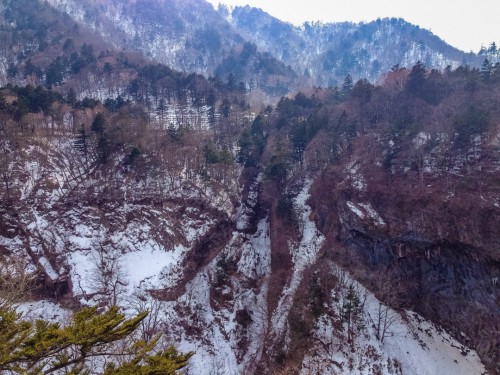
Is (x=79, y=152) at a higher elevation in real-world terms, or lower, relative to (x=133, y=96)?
lower

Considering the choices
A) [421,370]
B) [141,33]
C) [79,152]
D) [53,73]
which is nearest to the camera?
[421,370]

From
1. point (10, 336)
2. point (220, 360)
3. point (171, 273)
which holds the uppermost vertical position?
point (10, 336)

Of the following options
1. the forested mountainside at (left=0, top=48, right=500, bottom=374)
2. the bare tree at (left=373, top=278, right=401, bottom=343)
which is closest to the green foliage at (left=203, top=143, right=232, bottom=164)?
the forested mountainside at (left=0, top=48, right=500, bottom=374)

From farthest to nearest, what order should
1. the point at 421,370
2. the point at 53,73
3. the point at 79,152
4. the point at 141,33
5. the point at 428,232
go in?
the point at 141,33 < the point at 53,73 < the point at 79,152 < the point at 428,232 < the point at 421,370

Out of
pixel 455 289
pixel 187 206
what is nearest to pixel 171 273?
pixel 187 206

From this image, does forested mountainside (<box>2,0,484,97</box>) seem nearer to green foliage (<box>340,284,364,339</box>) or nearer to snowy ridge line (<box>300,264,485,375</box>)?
green foliage (<box>340,284,364,339</box>)

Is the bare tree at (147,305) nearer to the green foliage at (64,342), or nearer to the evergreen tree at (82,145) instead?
the green foliage at (64,342)

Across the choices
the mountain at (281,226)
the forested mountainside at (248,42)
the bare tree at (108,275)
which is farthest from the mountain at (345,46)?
the bare tree at (108,275)

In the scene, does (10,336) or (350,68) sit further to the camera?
(350,68)

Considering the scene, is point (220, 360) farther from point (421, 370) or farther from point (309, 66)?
point (309, 66)
